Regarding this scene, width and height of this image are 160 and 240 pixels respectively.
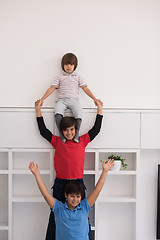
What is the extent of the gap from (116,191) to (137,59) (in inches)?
46.9

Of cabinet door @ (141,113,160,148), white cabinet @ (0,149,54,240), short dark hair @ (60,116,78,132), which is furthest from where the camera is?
white cabinet @ (0,149,54,240)

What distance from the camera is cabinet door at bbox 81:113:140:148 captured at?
2473 mm

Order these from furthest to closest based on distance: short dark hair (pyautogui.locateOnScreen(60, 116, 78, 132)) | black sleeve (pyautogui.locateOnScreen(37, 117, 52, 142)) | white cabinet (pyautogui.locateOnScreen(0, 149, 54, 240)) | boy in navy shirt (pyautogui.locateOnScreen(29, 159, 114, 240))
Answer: white cabinet (pyautogui.locateOnScreen(0, 149, 54, 240)) < black sleeve (pyautogui.locateOnScreen(37, 117, 52, 142)) < short dark hair (pyautogui.locateOnScreen(60, 116, 78, 132)) < boy in navy shirt (pyautogui.locateOnScreen(29, 159, 114, 240))

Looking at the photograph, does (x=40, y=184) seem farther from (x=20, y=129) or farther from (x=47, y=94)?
(x=47, y=94)

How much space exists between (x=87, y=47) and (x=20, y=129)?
3.03 feet

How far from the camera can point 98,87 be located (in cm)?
266

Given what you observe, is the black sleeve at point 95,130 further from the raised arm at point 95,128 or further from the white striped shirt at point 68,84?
the white striped shirt at point 68,84

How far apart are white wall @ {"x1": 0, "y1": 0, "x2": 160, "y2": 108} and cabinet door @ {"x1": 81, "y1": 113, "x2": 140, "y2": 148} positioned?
23 centimetres

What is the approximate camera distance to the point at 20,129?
2.46 m

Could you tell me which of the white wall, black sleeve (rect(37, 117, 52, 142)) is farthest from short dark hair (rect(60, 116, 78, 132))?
the white wall

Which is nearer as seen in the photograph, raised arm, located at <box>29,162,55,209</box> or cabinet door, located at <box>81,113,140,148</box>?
raised arm, located at <box>29,162,55,209</box>

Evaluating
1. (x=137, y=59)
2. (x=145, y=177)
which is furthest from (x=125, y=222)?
(x=137, y=59)

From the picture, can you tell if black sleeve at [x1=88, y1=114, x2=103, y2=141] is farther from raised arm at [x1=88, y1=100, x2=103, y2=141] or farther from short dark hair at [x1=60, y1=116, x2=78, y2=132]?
short dark hair at [x1=60, y1=116, x2=78, y2=132]

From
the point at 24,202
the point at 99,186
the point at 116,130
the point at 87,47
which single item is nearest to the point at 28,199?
the point at 24,202
